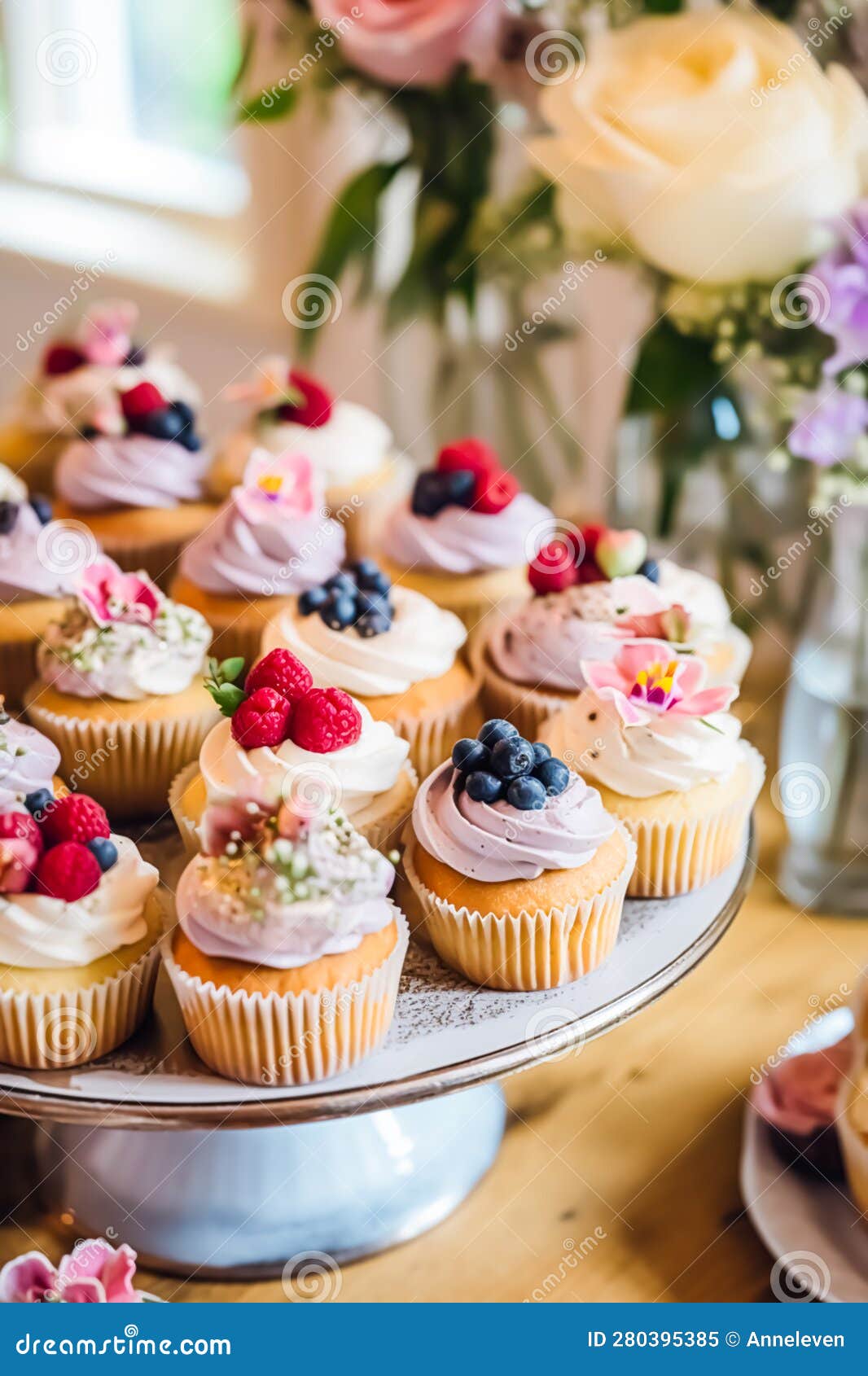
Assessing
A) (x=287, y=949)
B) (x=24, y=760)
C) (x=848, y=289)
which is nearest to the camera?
(x=287, y=949)

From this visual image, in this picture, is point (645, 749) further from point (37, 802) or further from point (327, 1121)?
point (37, 802)

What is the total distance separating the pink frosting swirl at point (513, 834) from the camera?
1.40 m

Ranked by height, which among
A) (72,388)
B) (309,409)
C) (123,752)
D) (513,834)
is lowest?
(72,388)

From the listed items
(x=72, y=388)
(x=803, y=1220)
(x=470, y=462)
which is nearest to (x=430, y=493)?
(x=470, y=462)

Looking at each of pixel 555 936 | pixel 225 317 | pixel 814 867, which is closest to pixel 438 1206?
pixel 555 936

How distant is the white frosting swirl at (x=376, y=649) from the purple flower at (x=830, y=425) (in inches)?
19.2

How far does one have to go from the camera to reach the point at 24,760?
4.97ft

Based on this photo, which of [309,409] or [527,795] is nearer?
[527,795]

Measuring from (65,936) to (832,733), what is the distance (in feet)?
3.44

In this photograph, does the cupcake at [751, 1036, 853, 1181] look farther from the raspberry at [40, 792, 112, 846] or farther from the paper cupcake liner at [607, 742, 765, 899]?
the raspberry at [40, 792, 112, 846]

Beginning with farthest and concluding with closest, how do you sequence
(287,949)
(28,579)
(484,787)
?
(28,579) < (484,787) < (287,949)

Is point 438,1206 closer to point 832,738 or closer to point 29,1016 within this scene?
point 29,1016

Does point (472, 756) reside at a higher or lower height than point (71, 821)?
higher

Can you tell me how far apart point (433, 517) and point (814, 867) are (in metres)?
0.70
